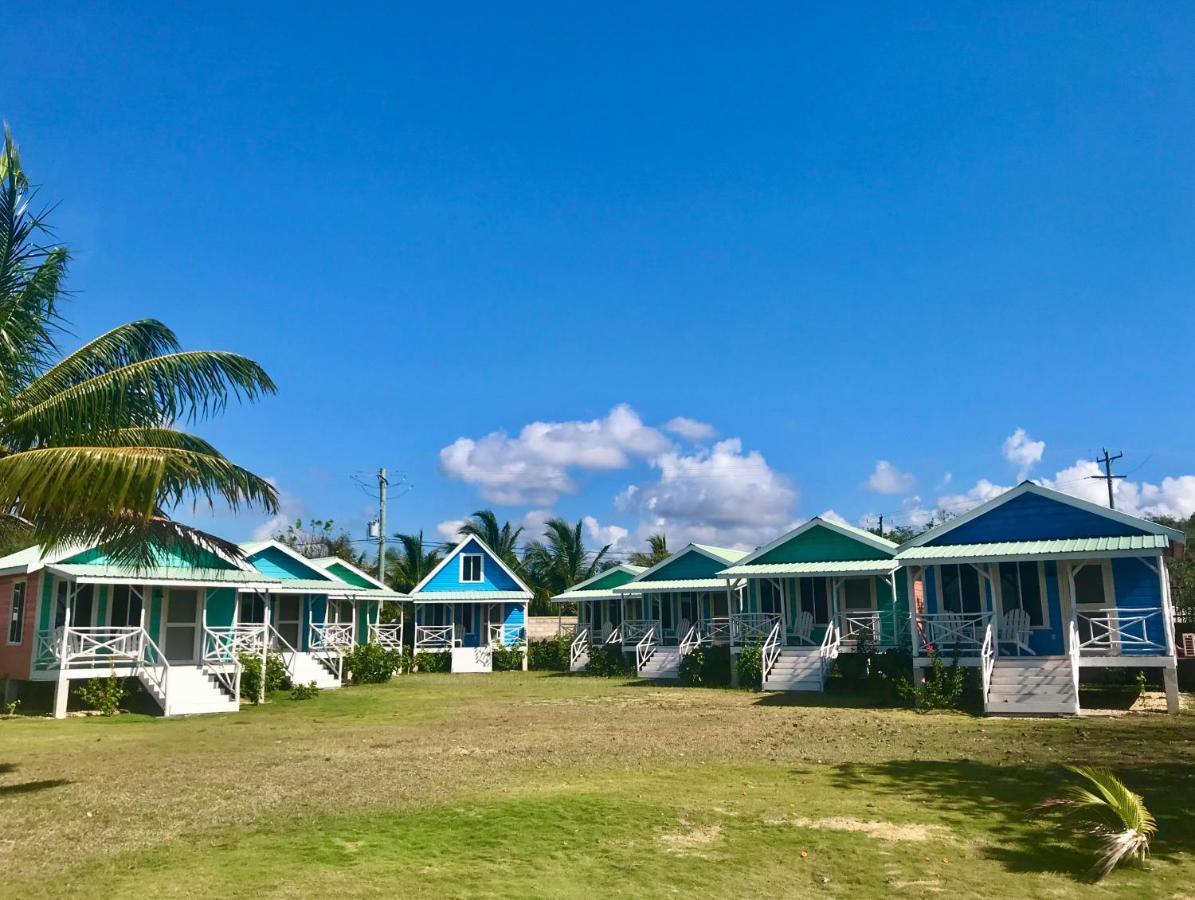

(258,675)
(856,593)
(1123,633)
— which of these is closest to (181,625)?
(258,675)

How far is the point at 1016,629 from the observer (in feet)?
69.0

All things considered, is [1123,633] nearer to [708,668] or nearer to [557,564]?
[708,668]

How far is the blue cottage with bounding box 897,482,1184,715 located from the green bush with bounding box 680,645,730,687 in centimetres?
684

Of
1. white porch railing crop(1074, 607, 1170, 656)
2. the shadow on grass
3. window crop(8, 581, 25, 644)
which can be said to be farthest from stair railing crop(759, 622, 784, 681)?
window crop(8, 581, 25, 644)

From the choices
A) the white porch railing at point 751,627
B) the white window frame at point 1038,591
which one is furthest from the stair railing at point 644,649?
the white window frame at point 1038,591

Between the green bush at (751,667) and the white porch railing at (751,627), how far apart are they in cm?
54

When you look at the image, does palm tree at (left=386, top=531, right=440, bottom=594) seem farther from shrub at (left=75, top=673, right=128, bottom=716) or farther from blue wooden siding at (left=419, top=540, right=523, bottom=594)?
shrub at (left=75, top=673, right=128, bottom=716)

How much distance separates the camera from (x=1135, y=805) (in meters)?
7.98

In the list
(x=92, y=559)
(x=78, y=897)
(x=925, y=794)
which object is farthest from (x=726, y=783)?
(x=92, y=559)

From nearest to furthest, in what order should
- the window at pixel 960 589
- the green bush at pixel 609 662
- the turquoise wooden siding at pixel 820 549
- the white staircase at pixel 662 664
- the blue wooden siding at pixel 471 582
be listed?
the window at pixel 960 589, the turquoise wooden siding at pixel 820 549, the white staircase at pixel 662 664, the green bush at pixel 609 662, the blue wooden siding at pixel 471 582

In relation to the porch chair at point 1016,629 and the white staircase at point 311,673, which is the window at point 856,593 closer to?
the porch chair at point 1016,629

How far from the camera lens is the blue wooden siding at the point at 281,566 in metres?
28.1

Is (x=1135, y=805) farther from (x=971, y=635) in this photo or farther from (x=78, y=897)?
(x=971, y=635)

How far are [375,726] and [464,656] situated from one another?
742 inches
